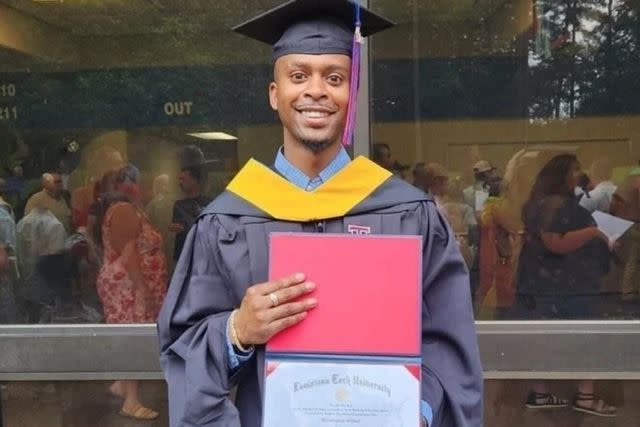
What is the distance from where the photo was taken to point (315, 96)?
1.59 metres

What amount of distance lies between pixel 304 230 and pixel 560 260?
3548 mm

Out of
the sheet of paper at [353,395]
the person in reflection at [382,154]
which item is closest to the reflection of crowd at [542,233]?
the person in reflection at [382,154]

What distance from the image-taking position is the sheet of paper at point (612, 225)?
476cm

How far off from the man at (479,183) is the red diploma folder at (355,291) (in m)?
3.57

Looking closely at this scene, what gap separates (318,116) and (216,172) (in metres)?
3.32

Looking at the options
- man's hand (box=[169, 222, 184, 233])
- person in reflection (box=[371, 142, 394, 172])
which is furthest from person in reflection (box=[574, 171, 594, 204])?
man's hand (box=[169, 222, 184, 233])

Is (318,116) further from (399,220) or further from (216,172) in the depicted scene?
(216,172)

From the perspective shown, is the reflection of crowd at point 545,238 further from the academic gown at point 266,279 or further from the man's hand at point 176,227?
the academic gown at point 266,279

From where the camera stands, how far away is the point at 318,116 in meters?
1.61

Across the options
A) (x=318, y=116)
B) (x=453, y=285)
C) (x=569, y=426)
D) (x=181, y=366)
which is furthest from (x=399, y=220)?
(x=569, y=426)

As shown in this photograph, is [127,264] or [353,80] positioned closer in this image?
[353,80]

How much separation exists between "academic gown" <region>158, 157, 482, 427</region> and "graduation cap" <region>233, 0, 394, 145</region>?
16cm

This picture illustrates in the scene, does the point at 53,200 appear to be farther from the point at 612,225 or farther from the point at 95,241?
the point at 612,225

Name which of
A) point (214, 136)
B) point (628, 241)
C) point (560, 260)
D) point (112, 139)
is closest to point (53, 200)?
point (112, 139)
